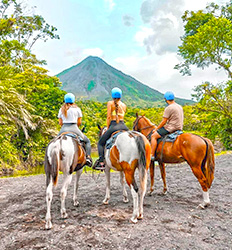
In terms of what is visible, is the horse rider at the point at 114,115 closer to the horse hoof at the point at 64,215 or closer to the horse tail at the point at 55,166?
the horse tail at the point at 55,166

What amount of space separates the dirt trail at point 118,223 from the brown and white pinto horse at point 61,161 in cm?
45

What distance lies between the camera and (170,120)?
5.16m

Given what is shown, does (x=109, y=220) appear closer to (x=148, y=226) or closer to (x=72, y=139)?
(x=148, y=226)

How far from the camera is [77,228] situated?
3607 mm

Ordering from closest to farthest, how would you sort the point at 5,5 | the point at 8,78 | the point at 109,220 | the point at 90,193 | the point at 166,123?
the point at 109,220 < the point at 166,123 < the point at 90,193 < the point at 8,78 < the point at 5,5

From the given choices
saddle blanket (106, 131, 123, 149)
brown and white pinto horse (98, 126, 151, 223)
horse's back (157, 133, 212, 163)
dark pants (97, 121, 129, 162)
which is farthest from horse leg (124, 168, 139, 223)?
horse's back (157, 133, 212, 163)

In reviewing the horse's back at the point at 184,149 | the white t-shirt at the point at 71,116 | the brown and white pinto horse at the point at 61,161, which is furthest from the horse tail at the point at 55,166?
the horse's back at the point at 184,149

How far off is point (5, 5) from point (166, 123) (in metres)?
23.0

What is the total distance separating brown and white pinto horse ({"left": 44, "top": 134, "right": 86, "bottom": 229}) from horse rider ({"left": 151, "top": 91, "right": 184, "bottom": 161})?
2.03 m

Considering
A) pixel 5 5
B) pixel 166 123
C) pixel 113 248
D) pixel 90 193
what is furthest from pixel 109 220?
pixel 5 5

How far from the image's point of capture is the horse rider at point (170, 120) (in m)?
5.05

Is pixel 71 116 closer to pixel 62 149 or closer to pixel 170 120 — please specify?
pixel 62 149

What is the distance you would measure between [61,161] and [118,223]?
1637mm

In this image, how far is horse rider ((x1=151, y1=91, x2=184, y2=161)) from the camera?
5.05 metres
